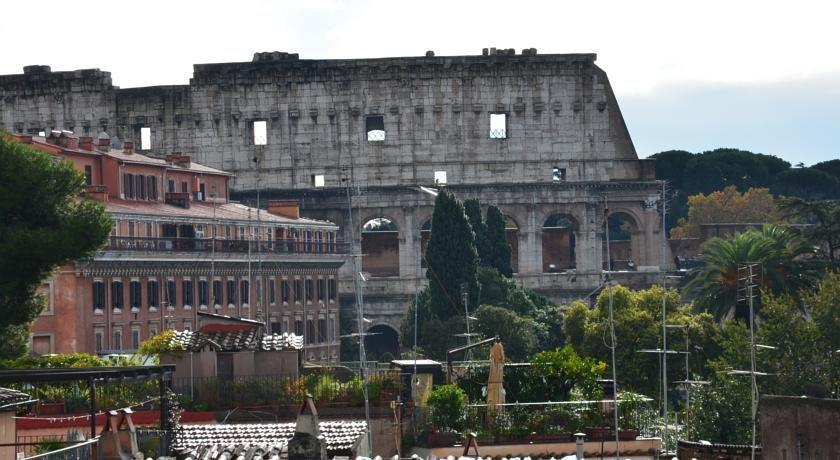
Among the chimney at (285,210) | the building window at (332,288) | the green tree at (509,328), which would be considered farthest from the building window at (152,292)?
the chimney at (285,210)

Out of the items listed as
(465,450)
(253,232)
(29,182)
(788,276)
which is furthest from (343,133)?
(465,450)

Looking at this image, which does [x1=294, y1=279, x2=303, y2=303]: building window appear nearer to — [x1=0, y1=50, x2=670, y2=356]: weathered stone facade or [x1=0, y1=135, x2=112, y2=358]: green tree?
[x1=0, y1=50, x2=670, y2=356]: weathered stone facade

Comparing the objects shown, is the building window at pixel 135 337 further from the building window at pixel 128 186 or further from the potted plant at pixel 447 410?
the potted plant at pixel 447 410

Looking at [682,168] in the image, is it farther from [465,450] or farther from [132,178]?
[465,450]

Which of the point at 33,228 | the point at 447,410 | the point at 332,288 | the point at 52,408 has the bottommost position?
the point at 447,410

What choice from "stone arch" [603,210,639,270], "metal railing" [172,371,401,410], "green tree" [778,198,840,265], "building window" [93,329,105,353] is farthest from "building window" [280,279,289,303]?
"metal railing" [172,371,401,410]

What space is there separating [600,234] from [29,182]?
62.1m

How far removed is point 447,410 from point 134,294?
128ft

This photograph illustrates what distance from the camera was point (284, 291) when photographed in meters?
101

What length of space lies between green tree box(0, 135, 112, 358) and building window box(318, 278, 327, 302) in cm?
3354

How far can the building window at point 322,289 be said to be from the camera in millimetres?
106500

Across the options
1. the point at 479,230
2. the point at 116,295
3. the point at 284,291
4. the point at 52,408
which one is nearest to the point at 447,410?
the point at 52,408

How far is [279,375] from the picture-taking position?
52938mm

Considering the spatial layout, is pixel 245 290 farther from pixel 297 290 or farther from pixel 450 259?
pixel 450 259
